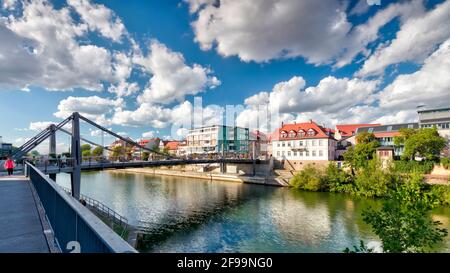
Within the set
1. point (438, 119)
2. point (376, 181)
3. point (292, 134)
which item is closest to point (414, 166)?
point (376, 181)

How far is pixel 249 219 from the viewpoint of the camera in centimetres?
1756

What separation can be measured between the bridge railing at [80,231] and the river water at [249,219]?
1000cm

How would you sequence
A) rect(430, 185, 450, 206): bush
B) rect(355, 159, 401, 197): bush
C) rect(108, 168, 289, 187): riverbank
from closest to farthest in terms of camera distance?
rect(430, 185, 450, 206): bush
rect(355, 159, 401, 197): bush
rect(108, 168, 289, 187): riverbank

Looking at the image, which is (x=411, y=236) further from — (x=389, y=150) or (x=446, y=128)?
(x=446, y=128)

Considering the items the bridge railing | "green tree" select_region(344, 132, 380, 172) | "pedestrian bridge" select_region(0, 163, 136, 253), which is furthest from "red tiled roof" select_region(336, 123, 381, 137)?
the bridge railing

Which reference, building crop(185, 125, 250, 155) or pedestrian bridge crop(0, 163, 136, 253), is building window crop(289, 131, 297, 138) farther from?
pedestrian bridge crop(0, 163, 136, 253)

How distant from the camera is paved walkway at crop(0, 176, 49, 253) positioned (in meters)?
3.14

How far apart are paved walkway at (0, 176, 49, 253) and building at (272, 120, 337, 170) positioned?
3533 cm

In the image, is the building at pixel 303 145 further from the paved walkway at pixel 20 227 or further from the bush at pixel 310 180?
the paved walkway at pixel 20 227

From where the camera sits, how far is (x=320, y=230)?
48.7 ft
